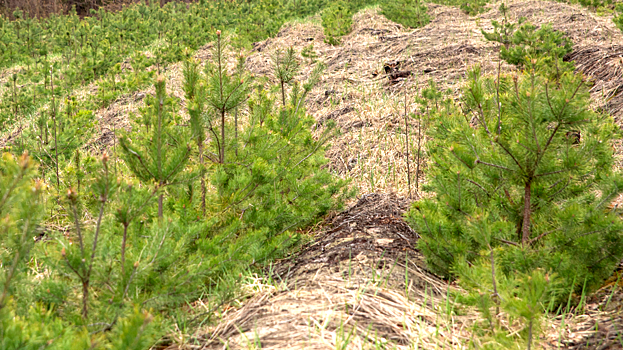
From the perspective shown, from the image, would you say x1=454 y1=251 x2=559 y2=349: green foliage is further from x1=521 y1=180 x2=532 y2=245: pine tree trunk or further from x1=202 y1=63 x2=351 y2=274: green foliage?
x1=202 y1=63 x2=351 y2=274: green foliage

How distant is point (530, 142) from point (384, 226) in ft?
3.81

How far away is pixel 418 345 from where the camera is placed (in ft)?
6.30

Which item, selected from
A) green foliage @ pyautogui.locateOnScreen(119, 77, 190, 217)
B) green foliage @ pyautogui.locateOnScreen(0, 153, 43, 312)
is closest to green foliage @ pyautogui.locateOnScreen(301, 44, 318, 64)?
green foliage @ pyautogui.locateOnScreen(119, 77, 190, 217)

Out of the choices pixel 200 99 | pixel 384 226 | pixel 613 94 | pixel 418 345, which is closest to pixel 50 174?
pixel 200 99

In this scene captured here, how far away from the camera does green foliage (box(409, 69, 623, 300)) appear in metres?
2.19

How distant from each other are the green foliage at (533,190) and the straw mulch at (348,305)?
0.22 m

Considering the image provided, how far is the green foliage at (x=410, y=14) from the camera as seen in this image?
34.8 feet

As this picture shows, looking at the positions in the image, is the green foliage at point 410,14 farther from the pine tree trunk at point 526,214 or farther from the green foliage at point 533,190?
the pine tree trunk at point 526,214

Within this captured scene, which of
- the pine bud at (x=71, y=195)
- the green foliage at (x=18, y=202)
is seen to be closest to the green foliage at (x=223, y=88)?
the pine bud at (x=71, y=195)

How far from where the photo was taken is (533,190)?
97.7 inches

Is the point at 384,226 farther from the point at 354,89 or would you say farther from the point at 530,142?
the point at 354,89

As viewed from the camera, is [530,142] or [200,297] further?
[200,297]

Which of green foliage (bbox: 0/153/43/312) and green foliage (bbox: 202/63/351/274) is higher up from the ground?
green foliage (bbox: 0/153/43/312)

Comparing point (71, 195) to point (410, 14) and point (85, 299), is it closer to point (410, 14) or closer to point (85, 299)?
point (85, 299)
